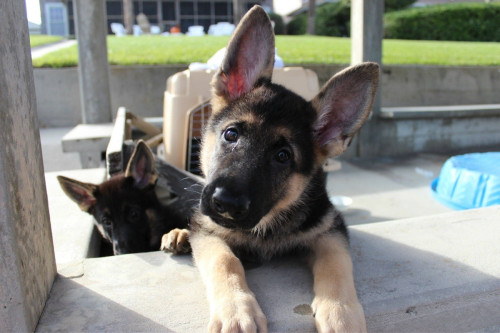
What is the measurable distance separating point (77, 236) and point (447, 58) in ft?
44.8

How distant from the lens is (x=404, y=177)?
7191 mm

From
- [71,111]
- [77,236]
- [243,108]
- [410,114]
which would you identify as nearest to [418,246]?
[243,108]

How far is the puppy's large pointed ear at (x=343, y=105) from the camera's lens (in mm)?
2338

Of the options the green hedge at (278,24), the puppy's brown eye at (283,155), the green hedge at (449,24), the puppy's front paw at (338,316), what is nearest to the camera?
the puppy's front paw at (338,316)

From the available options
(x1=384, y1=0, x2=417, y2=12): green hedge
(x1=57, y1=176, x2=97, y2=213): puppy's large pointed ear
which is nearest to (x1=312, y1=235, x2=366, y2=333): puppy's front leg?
(x1=57, y1=176, x2=97, y2=213): puppy's large pointed ear

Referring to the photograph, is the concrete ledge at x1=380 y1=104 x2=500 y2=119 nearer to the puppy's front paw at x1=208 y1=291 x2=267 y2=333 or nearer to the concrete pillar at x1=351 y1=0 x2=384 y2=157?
the concrete pillar at x1=351 y1=0 x2=384 y2=157

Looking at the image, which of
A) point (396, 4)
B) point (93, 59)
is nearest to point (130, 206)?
point (93, 59)

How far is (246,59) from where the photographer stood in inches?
106

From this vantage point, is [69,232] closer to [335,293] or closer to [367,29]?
[335,293]

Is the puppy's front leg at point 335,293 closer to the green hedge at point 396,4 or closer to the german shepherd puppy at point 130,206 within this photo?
the german shepherd puppy at point 130,206

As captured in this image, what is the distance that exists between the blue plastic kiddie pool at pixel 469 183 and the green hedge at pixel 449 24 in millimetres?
23618

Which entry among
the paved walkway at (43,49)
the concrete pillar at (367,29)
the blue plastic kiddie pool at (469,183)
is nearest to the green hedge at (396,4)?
the paved walkway at (43,49)

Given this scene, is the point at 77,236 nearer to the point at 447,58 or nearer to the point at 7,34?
the point at 7,34

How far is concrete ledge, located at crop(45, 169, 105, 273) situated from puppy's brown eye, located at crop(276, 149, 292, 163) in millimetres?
1383
